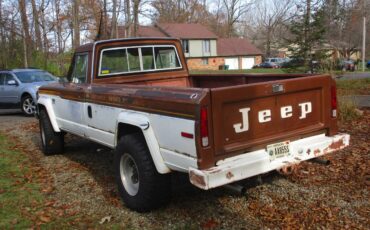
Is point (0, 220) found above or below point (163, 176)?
below

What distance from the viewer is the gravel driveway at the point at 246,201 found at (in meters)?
4.28

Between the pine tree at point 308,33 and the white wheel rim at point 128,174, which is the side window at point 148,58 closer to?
the white wheel rim at point 128,174

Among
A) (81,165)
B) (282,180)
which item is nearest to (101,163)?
(81,165)

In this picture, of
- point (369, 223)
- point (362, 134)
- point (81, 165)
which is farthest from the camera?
point (362, 134)

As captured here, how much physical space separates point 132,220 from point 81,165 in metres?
2.81

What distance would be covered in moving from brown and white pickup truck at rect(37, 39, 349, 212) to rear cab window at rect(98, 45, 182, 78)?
0.04 meters

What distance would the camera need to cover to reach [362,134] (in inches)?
302

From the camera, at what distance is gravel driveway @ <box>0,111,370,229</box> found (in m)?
4.28

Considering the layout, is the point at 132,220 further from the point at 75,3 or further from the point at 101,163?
the point at 75,3

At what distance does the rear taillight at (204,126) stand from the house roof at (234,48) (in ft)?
212

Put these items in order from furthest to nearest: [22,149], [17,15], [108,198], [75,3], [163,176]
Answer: [17,15] < [75,3] < [22,149] < [108,198] < [163,176]

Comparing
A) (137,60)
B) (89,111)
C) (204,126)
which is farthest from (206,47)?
(204,126)

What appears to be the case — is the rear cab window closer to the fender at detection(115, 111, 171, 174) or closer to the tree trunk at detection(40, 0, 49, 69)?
the fender at detection(115, 111, 171, 174)

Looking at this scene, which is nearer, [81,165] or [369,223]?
[369,223]
